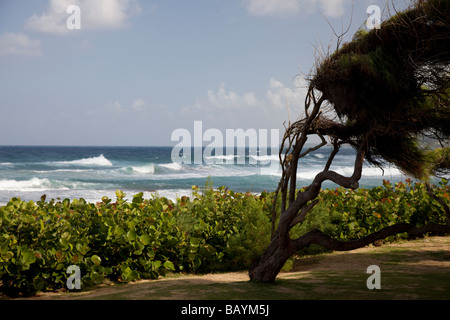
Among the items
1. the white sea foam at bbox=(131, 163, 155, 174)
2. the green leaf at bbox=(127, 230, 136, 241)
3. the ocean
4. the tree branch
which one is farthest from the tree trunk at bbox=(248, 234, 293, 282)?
the white sea foam at bbox=(131, 163, 155, 174)

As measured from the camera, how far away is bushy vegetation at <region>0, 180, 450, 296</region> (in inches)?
178

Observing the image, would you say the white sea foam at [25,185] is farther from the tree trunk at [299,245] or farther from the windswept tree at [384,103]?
the windswept tree at [384,103]

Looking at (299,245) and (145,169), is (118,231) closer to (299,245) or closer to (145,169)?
(299,245)

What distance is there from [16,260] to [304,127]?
10.4 ft

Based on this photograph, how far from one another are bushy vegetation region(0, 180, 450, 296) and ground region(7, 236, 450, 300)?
9.1 inches

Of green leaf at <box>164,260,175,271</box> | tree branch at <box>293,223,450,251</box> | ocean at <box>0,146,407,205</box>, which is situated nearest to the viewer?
tree branch at <box>293,223,450,251</box>

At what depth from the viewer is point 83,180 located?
30.0 m

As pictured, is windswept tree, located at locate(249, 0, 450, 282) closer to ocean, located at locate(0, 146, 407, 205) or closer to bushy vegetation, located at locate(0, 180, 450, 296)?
bushy vegetation, located at locate(0, 180, 450, 296)

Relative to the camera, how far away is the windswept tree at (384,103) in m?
3.76

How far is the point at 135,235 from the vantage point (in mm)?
5008

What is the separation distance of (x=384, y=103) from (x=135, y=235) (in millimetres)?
2972

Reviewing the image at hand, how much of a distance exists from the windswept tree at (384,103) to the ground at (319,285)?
40 cm
